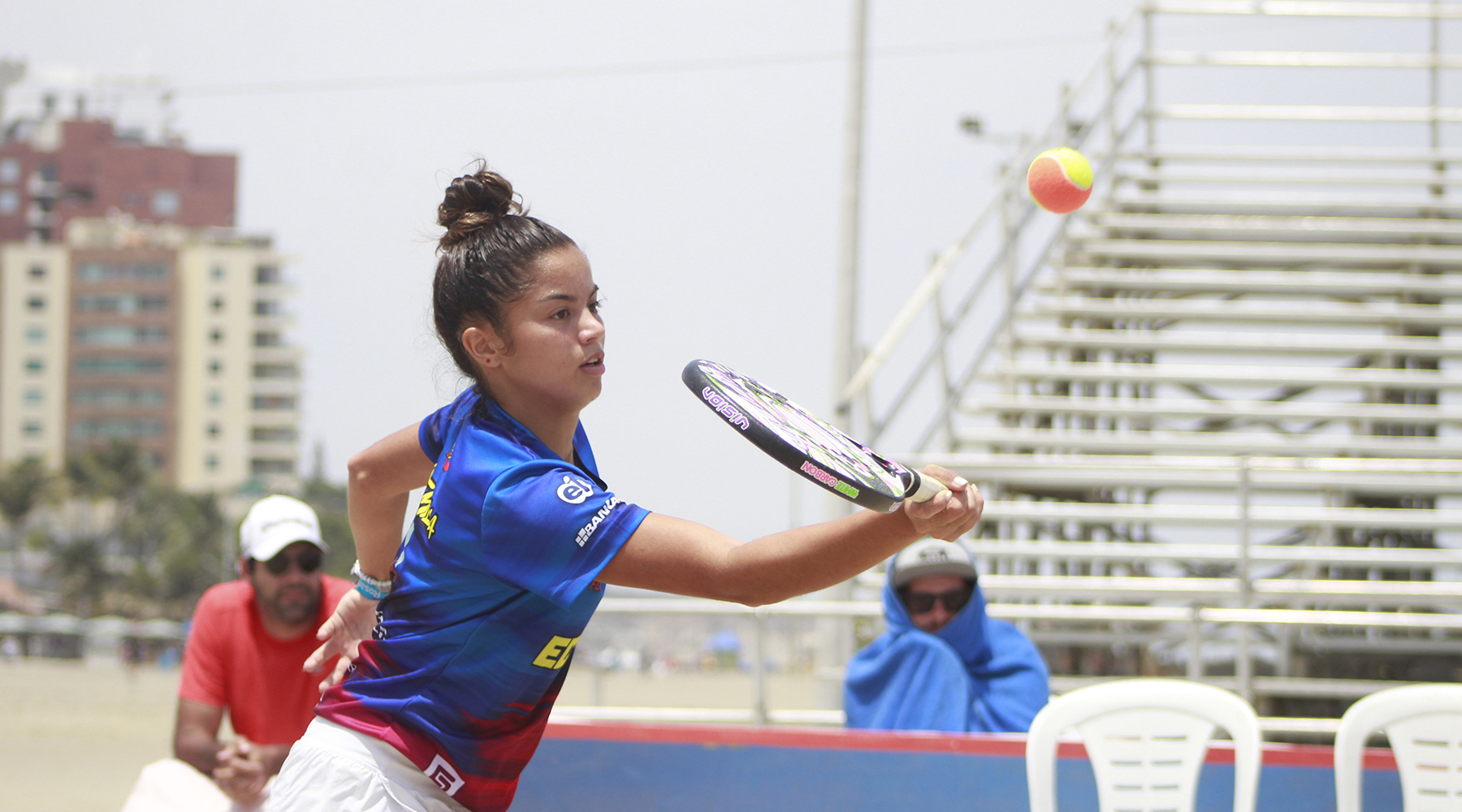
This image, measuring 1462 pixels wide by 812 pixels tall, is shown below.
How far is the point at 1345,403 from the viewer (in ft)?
34.7

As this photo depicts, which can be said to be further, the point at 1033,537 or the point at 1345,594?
the point at 1033,537

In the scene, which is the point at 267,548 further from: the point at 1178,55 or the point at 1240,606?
the point at 1178,55

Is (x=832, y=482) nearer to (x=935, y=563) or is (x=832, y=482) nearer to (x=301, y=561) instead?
(x=935, y=563)

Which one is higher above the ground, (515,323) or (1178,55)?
(1178,55)

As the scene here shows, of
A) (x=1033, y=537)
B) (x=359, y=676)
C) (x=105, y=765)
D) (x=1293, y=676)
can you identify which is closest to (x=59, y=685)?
(x=105, y=765)

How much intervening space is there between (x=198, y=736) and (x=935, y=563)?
96.1 inches

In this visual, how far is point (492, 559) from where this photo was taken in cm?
204

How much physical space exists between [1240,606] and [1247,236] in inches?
194

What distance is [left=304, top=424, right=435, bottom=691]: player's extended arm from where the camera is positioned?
264 cm

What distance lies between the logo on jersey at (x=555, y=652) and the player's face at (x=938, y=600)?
8.76 feet

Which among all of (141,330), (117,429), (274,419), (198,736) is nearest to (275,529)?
(198,736)

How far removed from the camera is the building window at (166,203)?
10569 centimetres

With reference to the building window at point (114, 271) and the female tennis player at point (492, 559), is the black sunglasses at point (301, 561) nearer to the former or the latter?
the female tennis player at point (492, 559)

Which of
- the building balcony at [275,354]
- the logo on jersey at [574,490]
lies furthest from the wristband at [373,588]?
the building balcony at [275,354]
